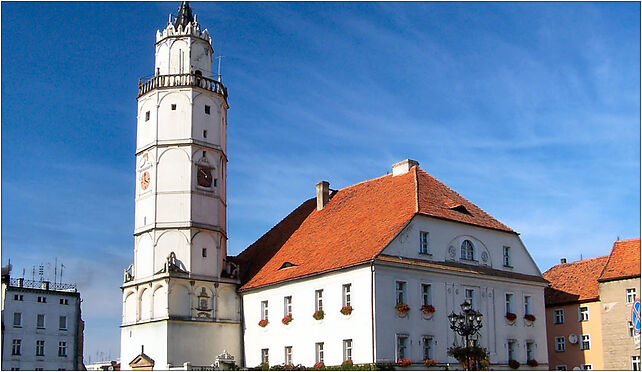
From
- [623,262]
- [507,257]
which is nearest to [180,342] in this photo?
[507,257]

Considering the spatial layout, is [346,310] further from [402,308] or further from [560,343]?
[560,343]

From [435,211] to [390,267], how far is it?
5.17 meters

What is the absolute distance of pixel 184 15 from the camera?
53875 mm

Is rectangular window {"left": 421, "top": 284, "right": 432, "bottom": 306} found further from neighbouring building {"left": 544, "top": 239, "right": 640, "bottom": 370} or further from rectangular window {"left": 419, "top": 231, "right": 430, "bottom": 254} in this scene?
neighbouring building {"left": 544, "top": 239, "right": 640, "bottom": 370}

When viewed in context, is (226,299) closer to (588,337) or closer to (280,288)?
(280,288)

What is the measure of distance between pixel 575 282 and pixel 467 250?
13609mm

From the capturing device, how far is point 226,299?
50.4 m

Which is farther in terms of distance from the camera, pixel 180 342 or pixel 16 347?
pixel 16 347

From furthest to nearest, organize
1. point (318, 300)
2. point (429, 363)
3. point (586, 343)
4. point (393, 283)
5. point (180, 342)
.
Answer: point (586, 343) → point (180, 342) → point (318, 300) → point (429, 363) → point (393, 283)

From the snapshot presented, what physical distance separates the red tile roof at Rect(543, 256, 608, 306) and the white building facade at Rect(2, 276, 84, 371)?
42122 millimetres

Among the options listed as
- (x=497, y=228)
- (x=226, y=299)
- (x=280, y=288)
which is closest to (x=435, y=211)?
(x=497, y=228)

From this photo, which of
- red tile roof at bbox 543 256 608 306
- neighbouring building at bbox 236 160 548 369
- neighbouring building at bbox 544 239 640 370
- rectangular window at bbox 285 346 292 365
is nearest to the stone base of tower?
neighbouring building at bbox 236 160 548 369

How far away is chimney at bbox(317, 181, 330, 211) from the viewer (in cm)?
5344

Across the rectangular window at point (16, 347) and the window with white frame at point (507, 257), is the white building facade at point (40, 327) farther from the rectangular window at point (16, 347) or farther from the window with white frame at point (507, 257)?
the window with white frame at point (507, 257)
